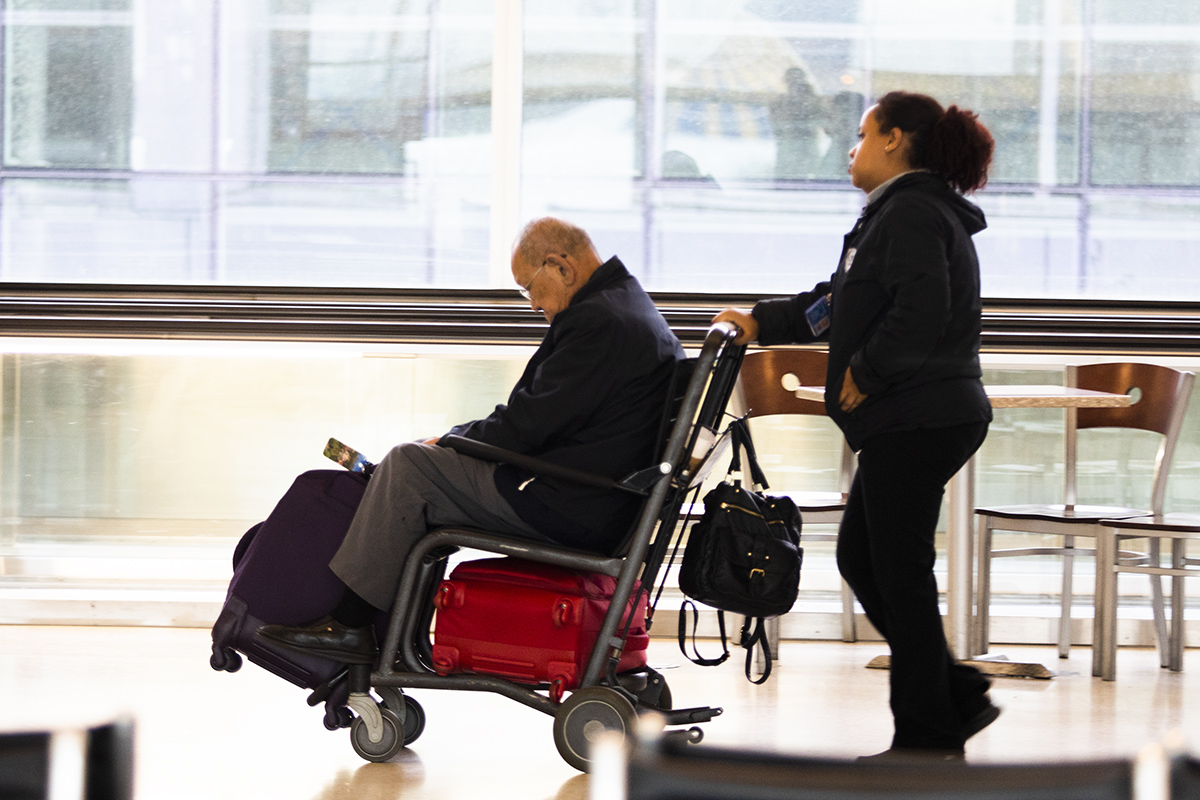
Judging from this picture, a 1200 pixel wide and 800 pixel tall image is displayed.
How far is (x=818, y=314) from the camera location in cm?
256

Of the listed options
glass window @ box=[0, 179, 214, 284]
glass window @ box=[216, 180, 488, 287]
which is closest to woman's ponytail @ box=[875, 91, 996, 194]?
glass window @ box=[216, 180, 488, 287]

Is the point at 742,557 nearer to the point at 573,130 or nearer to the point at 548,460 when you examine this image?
the point at 548,460

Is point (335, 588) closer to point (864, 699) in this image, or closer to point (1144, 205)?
point (864, 699)

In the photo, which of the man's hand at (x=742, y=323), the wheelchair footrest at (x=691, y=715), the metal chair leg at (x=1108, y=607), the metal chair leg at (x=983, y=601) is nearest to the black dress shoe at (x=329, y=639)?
the wheelchair footrest at (x=691, y=715)

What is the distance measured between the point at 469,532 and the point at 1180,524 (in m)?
2.16

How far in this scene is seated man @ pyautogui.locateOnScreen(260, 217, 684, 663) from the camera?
247cm

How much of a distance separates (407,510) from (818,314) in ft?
2.99

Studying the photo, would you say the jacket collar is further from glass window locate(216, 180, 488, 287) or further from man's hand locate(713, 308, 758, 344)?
glass window locate(216, 180, 488, 287)

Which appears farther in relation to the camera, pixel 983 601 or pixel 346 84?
pixel 346 84

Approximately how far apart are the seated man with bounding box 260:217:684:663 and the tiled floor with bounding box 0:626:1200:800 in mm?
299

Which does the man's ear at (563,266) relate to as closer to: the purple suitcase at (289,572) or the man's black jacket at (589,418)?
the man's black jacket at (589,418)

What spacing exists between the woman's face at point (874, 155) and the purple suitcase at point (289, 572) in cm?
120

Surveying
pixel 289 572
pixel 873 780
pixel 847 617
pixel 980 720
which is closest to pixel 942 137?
pixel 980 720

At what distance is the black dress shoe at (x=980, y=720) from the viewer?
7.97 ft
